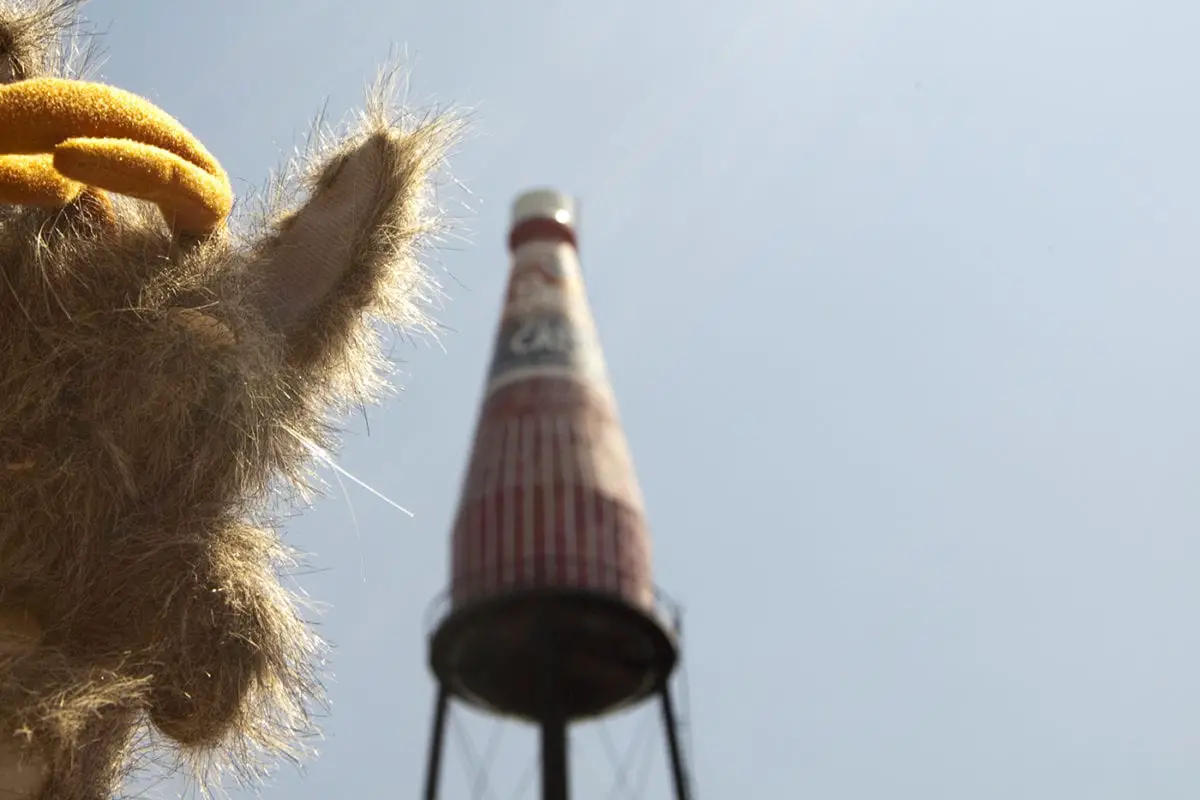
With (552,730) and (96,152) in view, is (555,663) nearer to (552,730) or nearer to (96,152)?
(552,730)

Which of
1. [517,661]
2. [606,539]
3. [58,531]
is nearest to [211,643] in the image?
[58,531]

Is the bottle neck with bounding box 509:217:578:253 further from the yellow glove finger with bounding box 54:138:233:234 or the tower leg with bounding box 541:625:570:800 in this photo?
the tower leg with bounding box 541:625:570:800

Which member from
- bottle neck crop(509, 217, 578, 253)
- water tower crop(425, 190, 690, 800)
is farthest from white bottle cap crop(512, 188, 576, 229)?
water tower crop(425, 190, 690, 800)

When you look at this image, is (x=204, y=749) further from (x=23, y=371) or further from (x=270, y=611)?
(x=23, y=371)

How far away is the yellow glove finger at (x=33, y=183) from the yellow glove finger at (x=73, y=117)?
62 millimetres

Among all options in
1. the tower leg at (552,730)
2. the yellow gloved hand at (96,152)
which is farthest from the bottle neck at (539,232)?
the tower leg at (552,730)

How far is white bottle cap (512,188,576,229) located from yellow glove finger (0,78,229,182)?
2.21 metres

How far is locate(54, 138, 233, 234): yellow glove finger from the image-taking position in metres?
6.19

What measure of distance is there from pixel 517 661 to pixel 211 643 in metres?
1.36

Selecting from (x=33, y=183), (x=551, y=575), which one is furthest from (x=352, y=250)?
(x=551, y=575)

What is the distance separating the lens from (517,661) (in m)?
6.59

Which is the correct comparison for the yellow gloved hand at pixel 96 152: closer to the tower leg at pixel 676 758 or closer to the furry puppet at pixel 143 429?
the furry puppet at pixel 143 429

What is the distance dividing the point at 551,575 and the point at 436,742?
2.99 feet

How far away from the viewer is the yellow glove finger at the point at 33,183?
21.0 feet
